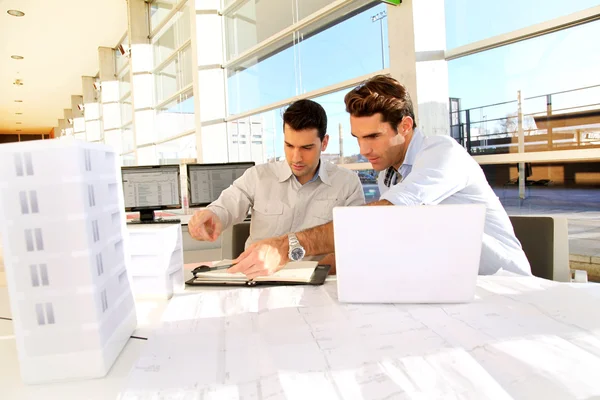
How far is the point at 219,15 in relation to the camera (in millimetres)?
6160

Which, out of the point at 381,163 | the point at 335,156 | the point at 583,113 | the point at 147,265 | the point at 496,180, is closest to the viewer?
the point at 147,265

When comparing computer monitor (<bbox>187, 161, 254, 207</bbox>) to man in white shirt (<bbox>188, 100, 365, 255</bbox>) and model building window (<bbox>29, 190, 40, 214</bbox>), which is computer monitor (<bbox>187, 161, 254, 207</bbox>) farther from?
model building window (<bbox>29, 190, 40, 214</bbox>)

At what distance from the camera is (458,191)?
56.0 inches

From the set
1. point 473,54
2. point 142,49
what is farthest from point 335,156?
point 142,49

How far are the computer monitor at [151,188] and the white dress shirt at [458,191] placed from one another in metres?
2.01

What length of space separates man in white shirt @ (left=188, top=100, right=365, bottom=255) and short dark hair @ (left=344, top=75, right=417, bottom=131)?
16.6 inches

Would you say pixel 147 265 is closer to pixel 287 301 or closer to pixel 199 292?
pixel 199 292

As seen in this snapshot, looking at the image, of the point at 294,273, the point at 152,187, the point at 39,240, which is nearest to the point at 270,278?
the point at 294,273

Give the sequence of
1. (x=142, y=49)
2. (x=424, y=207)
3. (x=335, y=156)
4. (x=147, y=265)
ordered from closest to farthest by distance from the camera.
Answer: (x=424, y=207) < (x=147, y=265) < (x=335, y=156) < (x=142, y=49)

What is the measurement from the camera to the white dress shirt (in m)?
1.21

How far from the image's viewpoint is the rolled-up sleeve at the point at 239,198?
2022 mm

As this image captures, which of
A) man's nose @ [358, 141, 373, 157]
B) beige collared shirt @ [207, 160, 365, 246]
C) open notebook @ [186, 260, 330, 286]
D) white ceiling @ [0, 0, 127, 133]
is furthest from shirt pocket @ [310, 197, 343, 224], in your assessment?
white ceiling @ [0, 0, 127, 133]

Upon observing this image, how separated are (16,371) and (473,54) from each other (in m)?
3.11

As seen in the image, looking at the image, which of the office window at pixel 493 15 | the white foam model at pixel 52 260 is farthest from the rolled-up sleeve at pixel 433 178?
the office window at pixel 493 15
